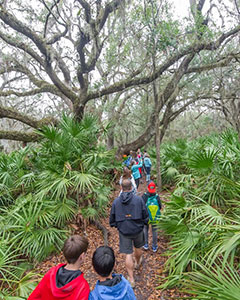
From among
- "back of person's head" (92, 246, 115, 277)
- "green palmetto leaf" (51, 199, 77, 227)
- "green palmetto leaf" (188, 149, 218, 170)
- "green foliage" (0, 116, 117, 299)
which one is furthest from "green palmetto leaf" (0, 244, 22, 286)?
"green palmetto leaf" (188, 149, 218, 170)

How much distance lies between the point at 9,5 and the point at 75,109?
4413mm

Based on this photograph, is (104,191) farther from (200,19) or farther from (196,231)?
(200,19)

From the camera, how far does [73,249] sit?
5.76 ft

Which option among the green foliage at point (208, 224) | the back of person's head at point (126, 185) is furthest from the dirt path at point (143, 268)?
the back of person's head at point (126, 185)

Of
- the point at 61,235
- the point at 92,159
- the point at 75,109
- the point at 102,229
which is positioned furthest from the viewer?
the point at 75,109

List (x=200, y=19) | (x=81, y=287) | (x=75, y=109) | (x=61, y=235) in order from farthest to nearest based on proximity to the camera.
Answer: (x=75, y=109) < (x=200, y=19) < (x=61, y=235) < (x=81, y=287)

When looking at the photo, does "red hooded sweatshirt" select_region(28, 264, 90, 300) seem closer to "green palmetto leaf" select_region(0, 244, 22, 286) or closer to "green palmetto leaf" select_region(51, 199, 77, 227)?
"green palmetto leaf" select_region(0, 244, 22, 286)

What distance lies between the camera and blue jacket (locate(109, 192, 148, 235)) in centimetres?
305

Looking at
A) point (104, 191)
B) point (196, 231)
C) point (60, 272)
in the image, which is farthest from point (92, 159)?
point (60, 272)

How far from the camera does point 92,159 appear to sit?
5.70 metres

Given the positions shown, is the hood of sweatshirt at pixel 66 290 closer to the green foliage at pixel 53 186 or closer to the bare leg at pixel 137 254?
the bare leg at pixel 137 254

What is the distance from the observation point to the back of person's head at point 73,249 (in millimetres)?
1742

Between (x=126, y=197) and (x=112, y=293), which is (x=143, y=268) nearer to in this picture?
(x=126, y=197)

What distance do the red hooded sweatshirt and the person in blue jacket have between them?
0.09m
